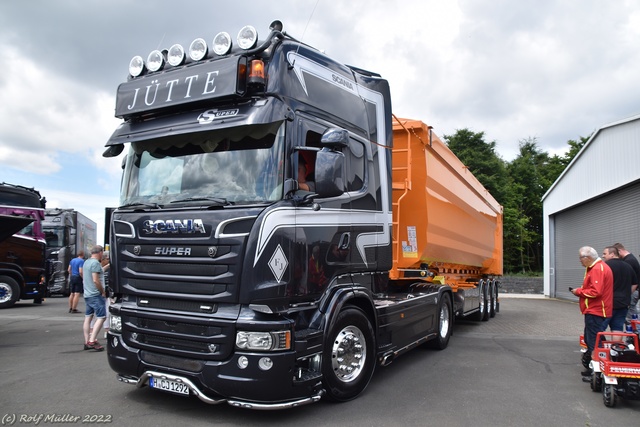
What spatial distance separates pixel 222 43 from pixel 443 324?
19.4 feet

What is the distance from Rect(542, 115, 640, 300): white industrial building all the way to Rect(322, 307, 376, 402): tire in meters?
12.4

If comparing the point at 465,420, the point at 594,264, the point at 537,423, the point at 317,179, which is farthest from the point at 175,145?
the point at 594,264

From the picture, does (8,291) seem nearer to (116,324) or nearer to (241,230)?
(116,324)

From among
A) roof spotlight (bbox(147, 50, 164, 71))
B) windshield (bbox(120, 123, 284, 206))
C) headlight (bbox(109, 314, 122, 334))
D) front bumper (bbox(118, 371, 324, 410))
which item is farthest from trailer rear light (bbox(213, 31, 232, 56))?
front bumper (bbox(118, 371, 324, 410))

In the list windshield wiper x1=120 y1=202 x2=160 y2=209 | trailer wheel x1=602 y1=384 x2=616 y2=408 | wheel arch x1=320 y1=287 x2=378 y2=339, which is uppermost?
windshield wiper x1=120 y1=202 x2=160 y2=209

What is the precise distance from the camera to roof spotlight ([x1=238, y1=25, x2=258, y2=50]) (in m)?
4.54

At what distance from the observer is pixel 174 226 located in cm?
438

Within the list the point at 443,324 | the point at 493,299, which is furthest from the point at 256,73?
the point at 493,299

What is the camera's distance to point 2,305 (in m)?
14.3

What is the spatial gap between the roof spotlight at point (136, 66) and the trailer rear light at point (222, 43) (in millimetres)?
1015

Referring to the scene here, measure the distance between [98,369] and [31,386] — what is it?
92 cm

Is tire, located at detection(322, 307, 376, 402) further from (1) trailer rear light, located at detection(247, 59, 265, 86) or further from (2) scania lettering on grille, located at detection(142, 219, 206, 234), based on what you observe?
(1) trailer rear light, located at detection(247, 59, 265, 86)

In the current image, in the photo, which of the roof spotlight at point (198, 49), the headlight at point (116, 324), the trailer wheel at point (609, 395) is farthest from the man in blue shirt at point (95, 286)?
the trailer wheel at point (609, 395)

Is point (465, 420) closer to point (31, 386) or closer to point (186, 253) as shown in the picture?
point (186, 253)
